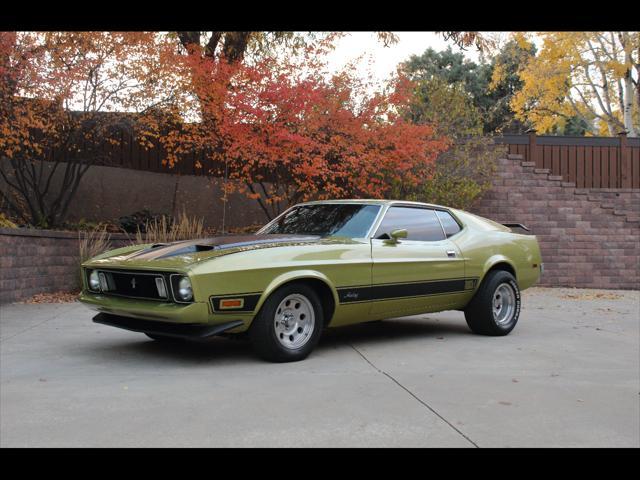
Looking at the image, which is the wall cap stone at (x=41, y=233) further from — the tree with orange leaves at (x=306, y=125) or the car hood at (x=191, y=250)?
the car hood at (x=191, y=250)

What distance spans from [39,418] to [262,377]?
180 cm

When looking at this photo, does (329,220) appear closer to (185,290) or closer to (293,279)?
(293,279)

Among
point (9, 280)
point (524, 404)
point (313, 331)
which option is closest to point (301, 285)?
point (313, 331)

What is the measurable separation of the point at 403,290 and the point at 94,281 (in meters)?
3.07

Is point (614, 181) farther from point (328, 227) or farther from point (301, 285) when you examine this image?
point (301, 285)

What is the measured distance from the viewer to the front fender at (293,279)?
19.8 feet

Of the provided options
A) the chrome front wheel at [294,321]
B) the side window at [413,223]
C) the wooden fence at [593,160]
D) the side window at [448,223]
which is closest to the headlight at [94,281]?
the chrome front wheel at [294,321]

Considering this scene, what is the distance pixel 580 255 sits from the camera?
16.5 metres

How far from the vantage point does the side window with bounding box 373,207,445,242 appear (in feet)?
24.4

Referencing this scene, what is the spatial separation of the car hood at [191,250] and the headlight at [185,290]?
0.42 feet

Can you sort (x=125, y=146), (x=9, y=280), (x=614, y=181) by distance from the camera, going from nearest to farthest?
(x=9, y=280) → (x=125, y=146) → (x=614, y=181)

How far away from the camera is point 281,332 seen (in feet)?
20.5

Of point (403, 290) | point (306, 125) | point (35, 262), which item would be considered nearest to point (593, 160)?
point (306, 125)

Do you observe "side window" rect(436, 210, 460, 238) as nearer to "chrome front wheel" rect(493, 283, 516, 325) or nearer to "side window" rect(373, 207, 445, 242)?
"side window" rect(373, 207, 445, 242)
